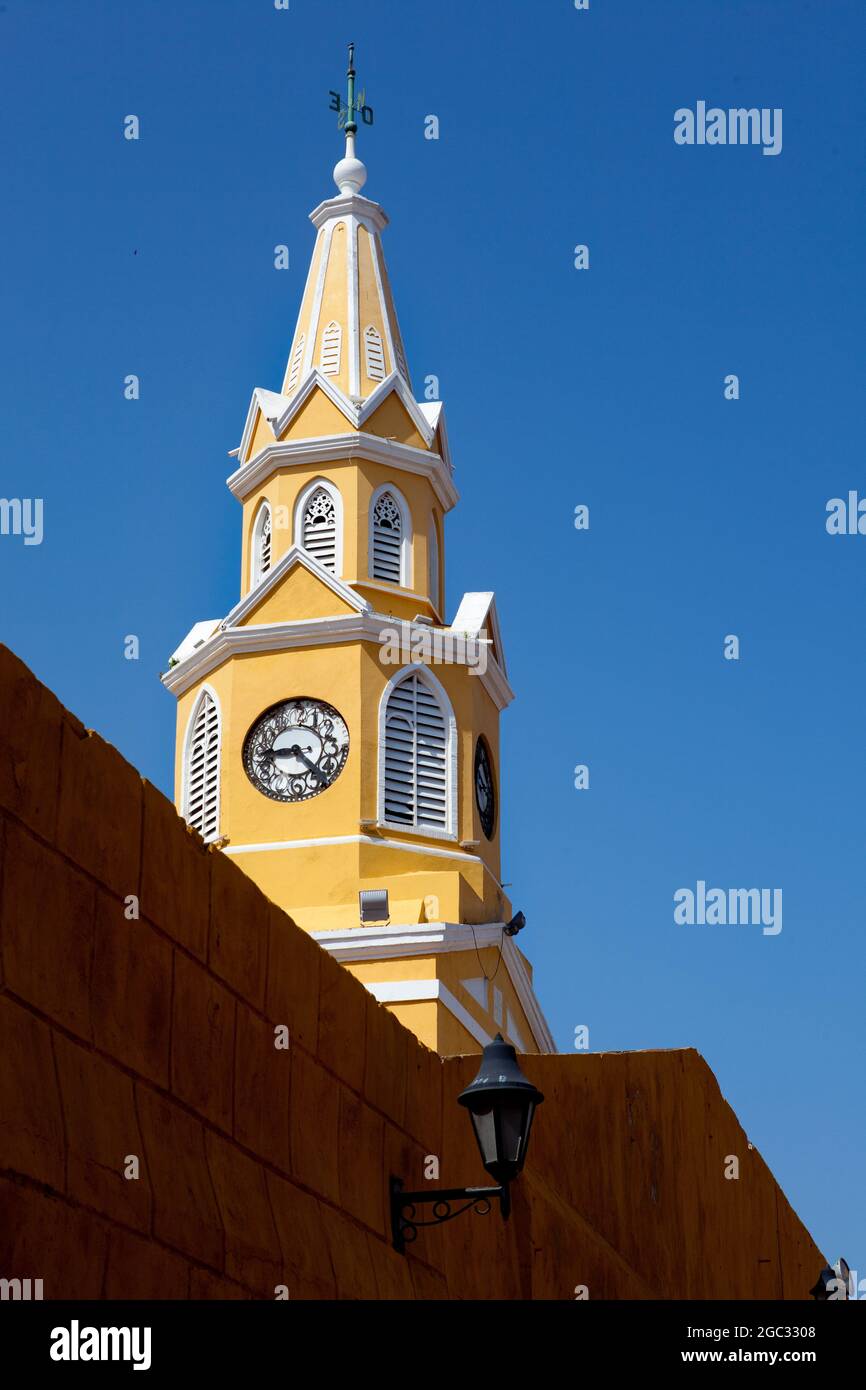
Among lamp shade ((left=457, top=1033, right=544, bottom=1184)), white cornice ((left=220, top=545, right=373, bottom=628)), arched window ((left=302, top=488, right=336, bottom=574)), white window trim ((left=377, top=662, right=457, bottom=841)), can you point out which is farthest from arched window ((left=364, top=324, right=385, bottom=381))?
lamp shade ((left=457, top=1033, right=544, bottom=1184))

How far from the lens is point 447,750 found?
28906 millimetres

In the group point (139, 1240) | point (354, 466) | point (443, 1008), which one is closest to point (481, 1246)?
point (139, 1240)

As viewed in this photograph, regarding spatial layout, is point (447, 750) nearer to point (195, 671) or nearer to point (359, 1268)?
point (195, 671)

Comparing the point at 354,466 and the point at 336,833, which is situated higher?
the point at 354,466

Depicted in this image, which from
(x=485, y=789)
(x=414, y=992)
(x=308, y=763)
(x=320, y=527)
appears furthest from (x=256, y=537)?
(x=414, y=992)

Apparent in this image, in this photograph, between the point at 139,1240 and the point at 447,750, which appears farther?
the point at 447,750

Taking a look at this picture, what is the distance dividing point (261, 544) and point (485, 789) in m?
4.92

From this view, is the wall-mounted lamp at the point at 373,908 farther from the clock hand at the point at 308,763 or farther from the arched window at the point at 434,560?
the arched window at the point at 434,560

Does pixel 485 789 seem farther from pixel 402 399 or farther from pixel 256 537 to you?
pixel 402 399

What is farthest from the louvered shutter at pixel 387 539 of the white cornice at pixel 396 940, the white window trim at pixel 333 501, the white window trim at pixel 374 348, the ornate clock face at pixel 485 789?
the white cornice at pixel 396 940

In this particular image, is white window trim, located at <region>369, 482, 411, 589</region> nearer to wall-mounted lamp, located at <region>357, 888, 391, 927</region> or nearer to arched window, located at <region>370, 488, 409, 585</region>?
arched window, located at <region>370, 488, 409, 585</region>

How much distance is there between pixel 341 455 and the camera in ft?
101

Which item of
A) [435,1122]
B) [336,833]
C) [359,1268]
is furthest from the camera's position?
[336,833]
